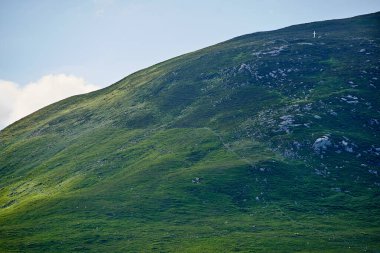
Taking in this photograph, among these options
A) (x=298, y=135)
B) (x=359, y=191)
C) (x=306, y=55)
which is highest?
(x=306, y=55)

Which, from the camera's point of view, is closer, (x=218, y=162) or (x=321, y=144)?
(x=321, y=144)

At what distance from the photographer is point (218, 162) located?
109562 mm

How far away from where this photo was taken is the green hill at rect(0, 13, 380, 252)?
3140 inches

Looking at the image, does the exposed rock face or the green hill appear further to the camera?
the exposed rock face

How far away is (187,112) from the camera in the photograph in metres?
149

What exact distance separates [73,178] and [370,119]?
8519cm

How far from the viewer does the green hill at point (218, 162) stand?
79.8 metres

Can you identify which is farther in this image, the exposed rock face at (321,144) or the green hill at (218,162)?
the exposed rock face at (321,144)

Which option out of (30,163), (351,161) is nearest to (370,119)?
(351,161)

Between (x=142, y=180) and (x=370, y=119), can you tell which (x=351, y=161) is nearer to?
(x=370, y=119)

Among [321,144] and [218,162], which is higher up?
[218,162]

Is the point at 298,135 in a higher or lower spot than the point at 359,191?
higher

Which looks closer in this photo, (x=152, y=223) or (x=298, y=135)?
(x=152, y=223)

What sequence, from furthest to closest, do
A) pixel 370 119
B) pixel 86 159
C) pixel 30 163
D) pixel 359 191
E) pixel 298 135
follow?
pixel 30 163 → pixel 86 159 → pixel 370 119 → pixel 298 135 → pixel 359 191
